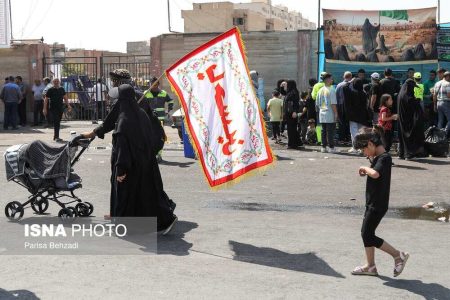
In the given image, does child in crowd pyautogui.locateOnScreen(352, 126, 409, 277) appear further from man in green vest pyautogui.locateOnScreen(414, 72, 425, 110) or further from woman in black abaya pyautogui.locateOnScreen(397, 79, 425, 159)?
man in green vest pyautogui.locateOnScreen(414, 72, 425, 110)

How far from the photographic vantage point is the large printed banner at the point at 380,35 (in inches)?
755

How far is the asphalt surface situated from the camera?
643cm

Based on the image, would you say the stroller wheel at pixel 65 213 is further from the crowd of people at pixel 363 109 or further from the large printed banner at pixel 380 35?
the large printed banner at pixel 380 35

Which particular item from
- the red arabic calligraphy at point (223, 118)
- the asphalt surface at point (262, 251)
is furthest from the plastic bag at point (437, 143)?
the red arabic calligraphy at point (223, 118)

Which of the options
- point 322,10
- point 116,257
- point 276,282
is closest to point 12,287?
point 116,257

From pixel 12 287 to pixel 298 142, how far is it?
12055 mm

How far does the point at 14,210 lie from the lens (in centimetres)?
930

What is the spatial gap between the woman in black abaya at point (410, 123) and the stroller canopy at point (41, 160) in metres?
8.70

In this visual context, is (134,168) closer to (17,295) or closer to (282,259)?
(282,259)

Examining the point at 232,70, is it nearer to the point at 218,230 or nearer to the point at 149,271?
the point at 218,230

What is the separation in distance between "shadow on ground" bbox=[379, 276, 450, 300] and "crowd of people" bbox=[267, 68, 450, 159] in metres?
8.20

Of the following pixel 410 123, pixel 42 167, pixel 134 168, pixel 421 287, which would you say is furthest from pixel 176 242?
pixel 410 123

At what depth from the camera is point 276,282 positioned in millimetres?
6672

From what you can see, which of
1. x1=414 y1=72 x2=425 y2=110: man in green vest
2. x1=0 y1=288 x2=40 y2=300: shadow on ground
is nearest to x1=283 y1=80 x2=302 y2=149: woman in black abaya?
x1=414 y1=72 x2=425 y2=110: man in green vest
